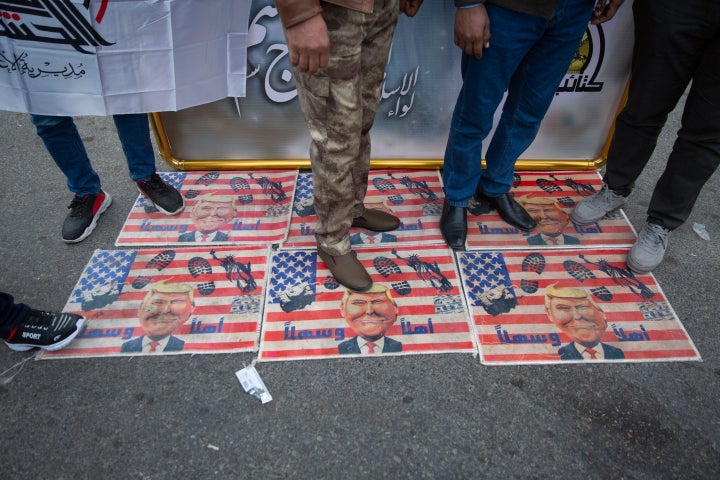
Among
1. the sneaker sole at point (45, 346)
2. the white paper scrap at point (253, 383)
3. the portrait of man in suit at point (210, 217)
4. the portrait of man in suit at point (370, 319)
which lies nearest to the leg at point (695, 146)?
the portrait of man in suit at point (370, 319)

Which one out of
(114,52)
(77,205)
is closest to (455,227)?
(114,52)

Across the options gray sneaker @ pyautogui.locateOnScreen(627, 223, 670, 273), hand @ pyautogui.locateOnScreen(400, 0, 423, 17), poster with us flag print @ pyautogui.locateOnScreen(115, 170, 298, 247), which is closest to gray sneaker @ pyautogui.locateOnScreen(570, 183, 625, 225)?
gray sneaker @ pyautogui.locateOnScreen(627, 223, 670, 273)

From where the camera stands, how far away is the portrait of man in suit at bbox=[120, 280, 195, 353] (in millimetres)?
1720

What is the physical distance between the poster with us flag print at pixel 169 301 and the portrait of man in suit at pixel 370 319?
37cm

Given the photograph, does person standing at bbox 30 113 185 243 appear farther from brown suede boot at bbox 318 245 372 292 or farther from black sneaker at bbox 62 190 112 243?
brown suede boot at bbox 318 245 372 292

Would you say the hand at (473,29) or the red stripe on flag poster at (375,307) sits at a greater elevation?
the hand at (473,29)

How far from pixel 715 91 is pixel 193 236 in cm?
226

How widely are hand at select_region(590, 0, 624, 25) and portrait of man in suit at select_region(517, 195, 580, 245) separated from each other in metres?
0.90

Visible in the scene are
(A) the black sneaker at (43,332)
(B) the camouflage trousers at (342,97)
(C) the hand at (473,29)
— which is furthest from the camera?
(A) the black sneaker at (43,332)

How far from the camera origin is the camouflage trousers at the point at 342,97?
4.53ft

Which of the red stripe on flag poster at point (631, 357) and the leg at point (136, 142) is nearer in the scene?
the red stripe on flag poster at point (631, 357)

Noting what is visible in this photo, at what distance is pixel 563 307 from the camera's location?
1.87 m

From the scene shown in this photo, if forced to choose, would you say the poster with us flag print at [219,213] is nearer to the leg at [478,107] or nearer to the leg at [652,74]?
the leg at [478,107]

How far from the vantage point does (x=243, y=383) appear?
160cm
